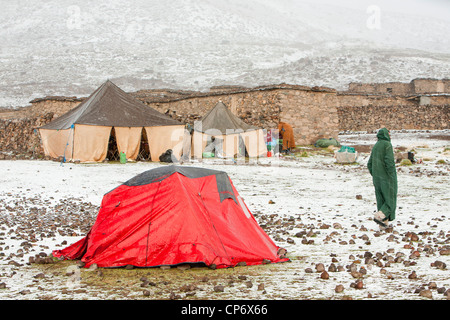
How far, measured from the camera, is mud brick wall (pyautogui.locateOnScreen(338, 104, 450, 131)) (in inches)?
1190

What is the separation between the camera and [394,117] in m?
30.7

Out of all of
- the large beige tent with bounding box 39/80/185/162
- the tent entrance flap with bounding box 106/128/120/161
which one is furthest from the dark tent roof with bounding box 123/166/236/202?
the tent entrance flap with bounding box 106/128/120/161

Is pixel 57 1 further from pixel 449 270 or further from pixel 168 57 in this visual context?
pixel 449 270

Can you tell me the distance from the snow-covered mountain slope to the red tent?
4459 centimetres

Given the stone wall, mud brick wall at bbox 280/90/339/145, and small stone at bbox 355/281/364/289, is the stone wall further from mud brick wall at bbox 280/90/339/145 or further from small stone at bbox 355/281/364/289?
small stone at bbox 355/281/364/289

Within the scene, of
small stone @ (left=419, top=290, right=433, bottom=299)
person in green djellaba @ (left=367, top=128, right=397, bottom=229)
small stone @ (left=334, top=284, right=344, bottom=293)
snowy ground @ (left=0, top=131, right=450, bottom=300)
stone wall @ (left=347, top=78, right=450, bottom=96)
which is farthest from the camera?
stone wall @ (left=347, top=78, right=450, bottom=96)

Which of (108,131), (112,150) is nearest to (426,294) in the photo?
(108,131)

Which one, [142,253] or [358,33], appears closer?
[142,253]

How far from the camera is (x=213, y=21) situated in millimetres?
100875

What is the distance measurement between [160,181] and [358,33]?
131 meters

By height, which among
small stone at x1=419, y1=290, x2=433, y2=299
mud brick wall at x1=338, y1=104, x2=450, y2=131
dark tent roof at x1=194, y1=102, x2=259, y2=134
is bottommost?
small stone at x1=419, y1=290, x2=433, y2=299

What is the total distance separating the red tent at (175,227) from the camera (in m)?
5.15

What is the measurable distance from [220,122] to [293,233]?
13420 mm
